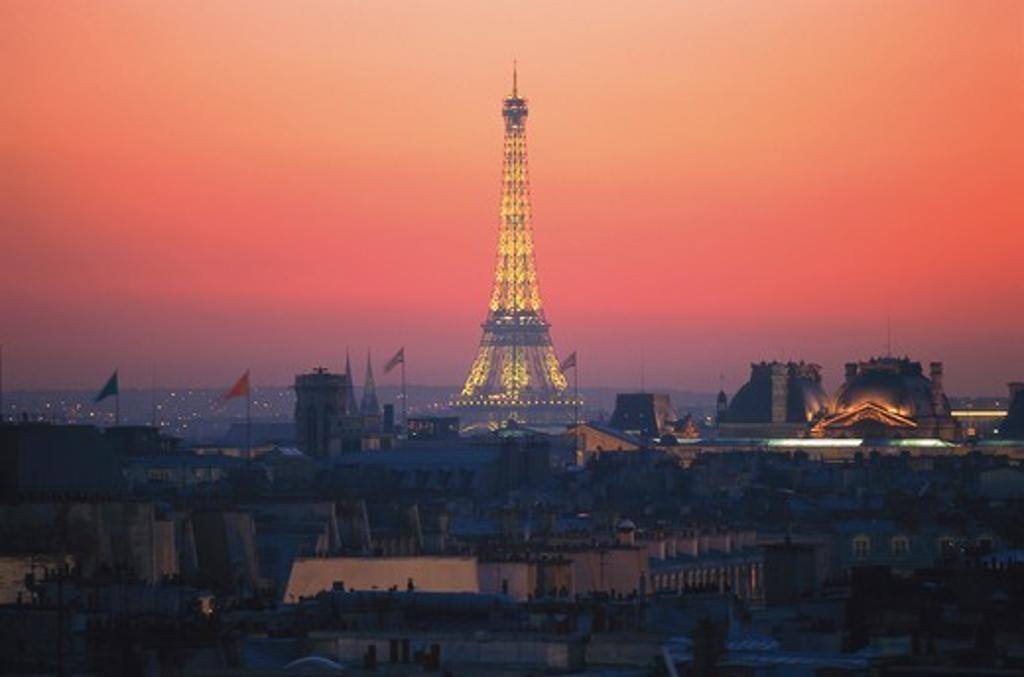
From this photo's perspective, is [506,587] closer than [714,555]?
Yes

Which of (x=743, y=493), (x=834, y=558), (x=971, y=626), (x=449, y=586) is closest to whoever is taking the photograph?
(x=971, y=626)

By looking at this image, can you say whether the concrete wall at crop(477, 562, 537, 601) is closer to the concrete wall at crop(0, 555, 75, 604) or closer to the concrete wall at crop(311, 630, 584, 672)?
the concrete wall at crop(0, 555, 75, 604)

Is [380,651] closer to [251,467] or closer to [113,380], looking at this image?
[113,380]

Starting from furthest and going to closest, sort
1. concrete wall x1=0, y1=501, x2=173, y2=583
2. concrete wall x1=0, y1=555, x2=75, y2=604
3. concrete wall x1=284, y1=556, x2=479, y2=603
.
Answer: concrete wall x1=0, y1=501, x2=173, y2=583 < concrete wall x1=284, y1=556, x2=479, y2=603 < concrete wall x1=0, y1=555, x2=75, y2=604

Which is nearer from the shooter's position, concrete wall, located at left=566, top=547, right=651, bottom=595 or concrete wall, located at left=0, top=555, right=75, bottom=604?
concrete wall, located at left=0, top=555, right=75, bottom=604

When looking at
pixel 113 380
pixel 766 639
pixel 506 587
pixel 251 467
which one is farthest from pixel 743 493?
pixel 766 639

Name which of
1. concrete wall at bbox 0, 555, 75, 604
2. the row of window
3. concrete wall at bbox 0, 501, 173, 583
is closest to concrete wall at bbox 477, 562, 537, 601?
concrete wall at bbox 0, 501, 173, 583

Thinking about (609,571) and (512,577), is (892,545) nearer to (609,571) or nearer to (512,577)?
(609,571)

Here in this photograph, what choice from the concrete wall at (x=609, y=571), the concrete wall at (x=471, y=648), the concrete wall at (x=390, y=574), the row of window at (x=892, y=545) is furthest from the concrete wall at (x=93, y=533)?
the row of window at (x=892, y=545)
